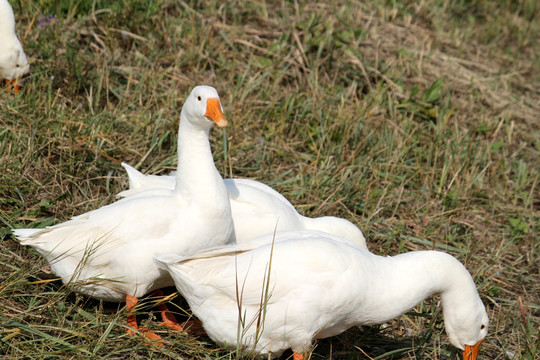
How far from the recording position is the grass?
3.99 metres

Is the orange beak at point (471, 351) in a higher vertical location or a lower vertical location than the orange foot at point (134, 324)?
higher

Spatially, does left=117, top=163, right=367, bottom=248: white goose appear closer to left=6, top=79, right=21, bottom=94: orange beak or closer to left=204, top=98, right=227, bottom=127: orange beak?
left=204, top=98, right=227, bottom=127: orange beak

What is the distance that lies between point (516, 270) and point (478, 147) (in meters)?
1.45

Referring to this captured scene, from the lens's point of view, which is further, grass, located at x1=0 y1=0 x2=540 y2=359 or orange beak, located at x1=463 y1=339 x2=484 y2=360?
grass, located at x1=0 y1=0 x2=540 y2=359

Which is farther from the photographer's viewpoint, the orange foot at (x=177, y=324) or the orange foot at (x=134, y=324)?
the orange foot at (x=177, y=324)

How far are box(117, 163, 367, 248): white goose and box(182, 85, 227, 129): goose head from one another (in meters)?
0.68

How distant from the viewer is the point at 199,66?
607cm

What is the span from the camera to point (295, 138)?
5.62 m

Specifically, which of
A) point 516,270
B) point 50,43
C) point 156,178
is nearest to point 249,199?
point 156,178

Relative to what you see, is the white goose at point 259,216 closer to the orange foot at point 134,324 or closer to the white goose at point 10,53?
the orange foot at point 134,324

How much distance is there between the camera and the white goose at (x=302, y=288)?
3.43 meters

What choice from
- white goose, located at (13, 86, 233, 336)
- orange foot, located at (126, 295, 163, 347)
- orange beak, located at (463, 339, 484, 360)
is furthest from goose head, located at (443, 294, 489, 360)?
orange foot, located at (126, 295, 163, 347)

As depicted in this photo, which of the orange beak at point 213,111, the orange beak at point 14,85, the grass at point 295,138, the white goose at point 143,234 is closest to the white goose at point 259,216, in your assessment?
the white goose at point 143,234

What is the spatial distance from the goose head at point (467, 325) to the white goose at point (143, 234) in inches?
56.6
